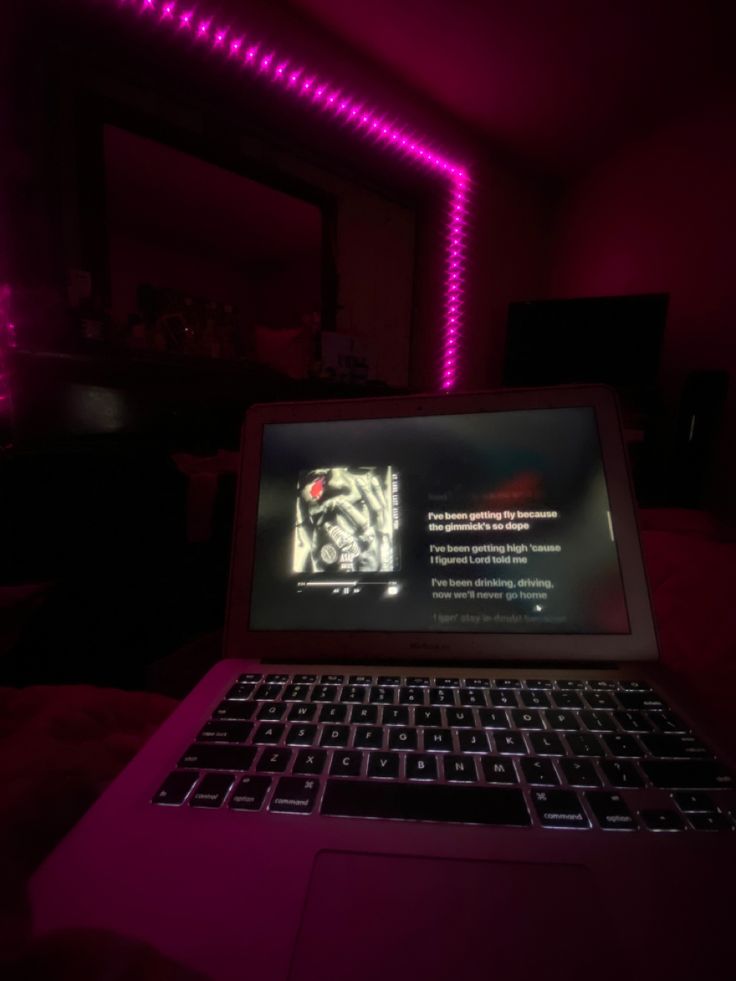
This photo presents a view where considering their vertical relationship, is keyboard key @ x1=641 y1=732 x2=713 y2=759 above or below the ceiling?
below

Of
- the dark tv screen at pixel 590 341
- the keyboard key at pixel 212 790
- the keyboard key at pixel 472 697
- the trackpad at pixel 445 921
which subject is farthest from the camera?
the dark tv screen at pixel 590 341

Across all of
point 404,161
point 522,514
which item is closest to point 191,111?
point 404,161

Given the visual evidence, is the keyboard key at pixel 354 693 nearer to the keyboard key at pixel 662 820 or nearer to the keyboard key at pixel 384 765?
the keyboard key at pixel 384 765

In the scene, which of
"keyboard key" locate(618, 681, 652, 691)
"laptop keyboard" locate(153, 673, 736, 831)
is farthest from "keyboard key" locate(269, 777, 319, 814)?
"keyboard key" locate(618, 681, 652, 691)

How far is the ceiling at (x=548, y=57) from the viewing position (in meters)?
1.77

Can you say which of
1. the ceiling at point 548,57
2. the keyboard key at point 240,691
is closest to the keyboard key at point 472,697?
the keyboard key at point 240,691

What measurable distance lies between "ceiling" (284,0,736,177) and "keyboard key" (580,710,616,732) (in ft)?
7.84

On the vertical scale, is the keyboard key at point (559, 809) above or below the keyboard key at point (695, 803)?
below

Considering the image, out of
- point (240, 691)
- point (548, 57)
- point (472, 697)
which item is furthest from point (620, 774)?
point (548, 57)

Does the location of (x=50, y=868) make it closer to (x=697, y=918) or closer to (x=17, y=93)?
(x=697, y=918)

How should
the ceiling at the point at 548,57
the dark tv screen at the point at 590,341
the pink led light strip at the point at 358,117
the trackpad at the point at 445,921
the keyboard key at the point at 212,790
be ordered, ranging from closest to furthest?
the trackpad at the point at 445,921, the keyboard key at the point at 212,790, the pink led light strip at the point at 358,117, the ceiling at the point at 548,57, the dark tv screen at the point at 590,341

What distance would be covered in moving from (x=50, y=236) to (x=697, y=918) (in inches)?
75.9

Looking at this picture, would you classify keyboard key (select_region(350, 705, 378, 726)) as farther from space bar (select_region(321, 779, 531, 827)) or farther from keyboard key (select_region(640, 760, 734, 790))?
keyboard key (select_region(640, 760, 734, 790))

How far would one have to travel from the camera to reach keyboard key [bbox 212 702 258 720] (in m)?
0.42
